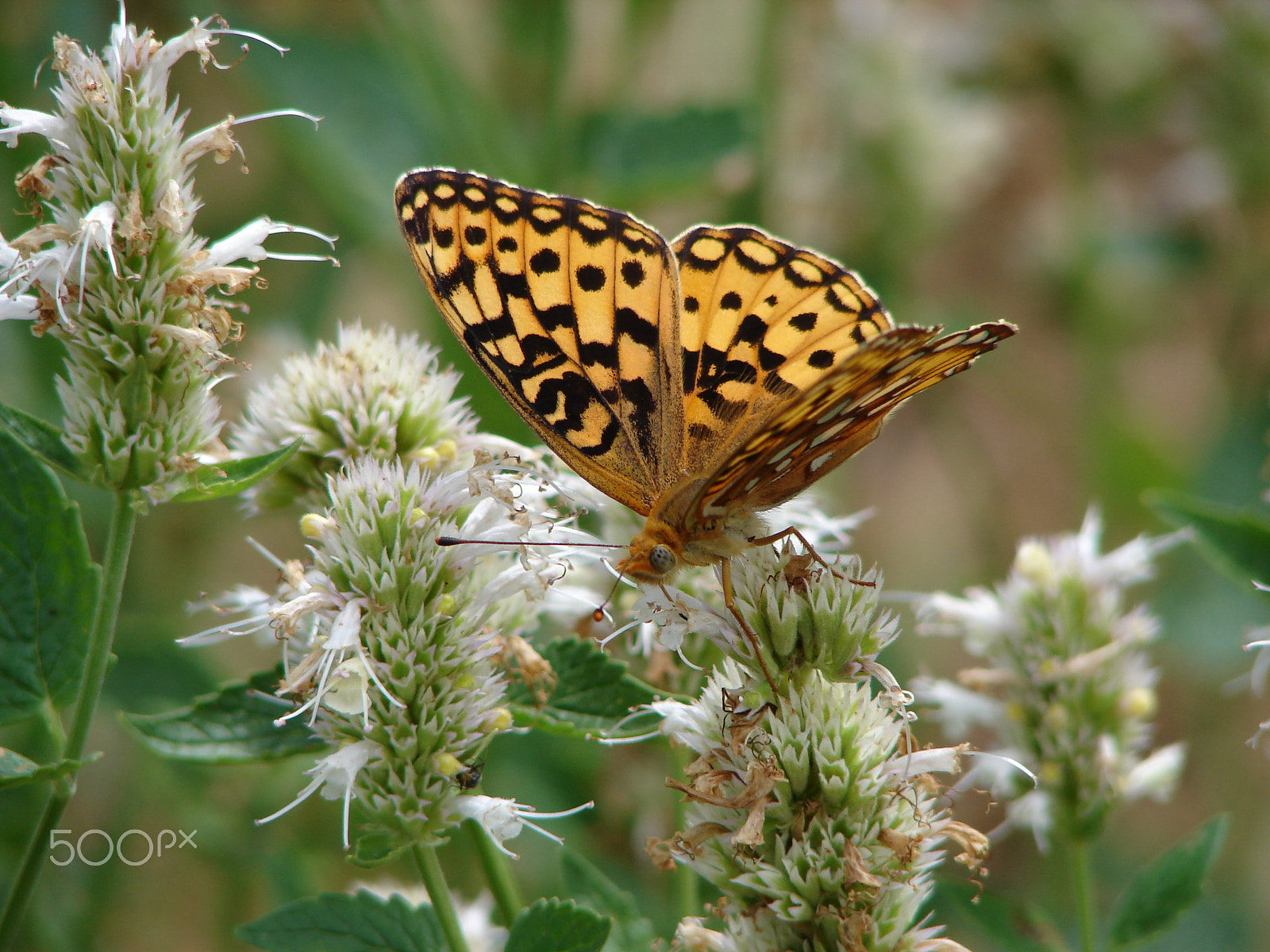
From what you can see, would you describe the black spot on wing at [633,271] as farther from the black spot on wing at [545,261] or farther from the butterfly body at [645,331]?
the black spot on wing at [545,261]

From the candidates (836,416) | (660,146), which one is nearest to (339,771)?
(836,416)

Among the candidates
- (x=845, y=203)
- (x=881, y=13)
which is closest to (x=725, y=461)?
(x=845, y=203)

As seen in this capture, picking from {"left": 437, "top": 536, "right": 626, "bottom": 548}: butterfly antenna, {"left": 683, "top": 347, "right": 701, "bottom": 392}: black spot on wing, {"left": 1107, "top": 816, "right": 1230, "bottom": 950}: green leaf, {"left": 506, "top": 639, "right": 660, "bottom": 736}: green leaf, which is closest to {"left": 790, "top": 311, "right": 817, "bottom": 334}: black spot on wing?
{"left": 683, "top": 347, "right": 701, "bottom": 392}: black spot on wing

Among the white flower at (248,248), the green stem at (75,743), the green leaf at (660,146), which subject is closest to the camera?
the green stem at (75,743)

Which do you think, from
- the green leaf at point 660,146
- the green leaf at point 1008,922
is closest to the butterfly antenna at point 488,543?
the green leaf at point 1008,922

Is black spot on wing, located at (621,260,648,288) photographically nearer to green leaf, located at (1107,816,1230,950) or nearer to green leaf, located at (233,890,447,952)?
green leaf, located at (233,890,447,952)

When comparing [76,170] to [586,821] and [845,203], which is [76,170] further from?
[845,203]

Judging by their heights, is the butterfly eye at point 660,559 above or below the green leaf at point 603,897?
above
